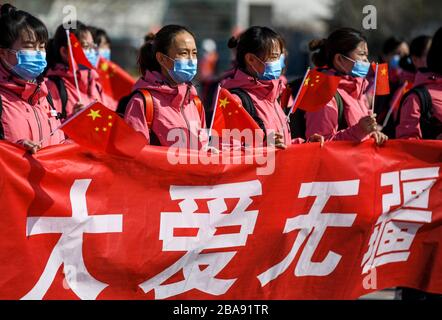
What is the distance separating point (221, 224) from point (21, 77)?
1.47 metres

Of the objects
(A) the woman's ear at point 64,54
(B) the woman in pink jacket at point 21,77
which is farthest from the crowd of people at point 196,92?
(A) the woman's ear at point 64,54

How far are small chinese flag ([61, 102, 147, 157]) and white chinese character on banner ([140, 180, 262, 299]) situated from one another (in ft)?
1.43

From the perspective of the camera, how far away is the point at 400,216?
6.28 metres

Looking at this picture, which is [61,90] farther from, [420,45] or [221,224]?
[420,45]

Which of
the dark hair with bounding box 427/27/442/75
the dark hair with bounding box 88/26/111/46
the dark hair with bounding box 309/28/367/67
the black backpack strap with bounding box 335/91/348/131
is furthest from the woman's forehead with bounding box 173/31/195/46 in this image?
the dark hair with bounding box 88/26/111/46

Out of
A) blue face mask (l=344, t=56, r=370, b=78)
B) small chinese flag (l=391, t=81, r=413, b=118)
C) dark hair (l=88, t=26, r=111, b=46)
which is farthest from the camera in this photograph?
small chinese flag (l=391, t=81, r=413, b=118)

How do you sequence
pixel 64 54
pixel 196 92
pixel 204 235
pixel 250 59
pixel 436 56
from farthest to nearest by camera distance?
pixel 64 54 → pixel 436 56 → pixel 250 59 → pixel 196 92 → pixel 204 235

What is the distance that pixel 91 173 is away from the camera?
5449mm

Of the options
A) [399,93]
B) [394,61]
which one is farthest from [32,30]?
[394,61]

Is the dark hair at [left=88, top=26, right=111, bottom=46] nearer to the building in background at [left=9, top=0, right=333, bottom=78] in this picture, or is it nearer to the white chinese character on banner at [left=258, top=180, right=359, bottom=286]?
the white chinese character on banner at [left=258, top=180, right=359, bottom=286]

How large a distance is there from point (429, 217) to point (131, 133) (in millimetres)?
2171

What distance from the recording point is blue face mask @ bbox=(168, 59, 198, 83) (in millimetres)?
5957

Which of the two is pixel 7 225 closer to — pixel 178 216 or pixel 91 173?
pixel 91 173

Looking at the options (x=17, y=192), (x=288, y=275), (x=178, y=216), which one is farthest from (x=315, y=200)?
(x=17, y=192)
